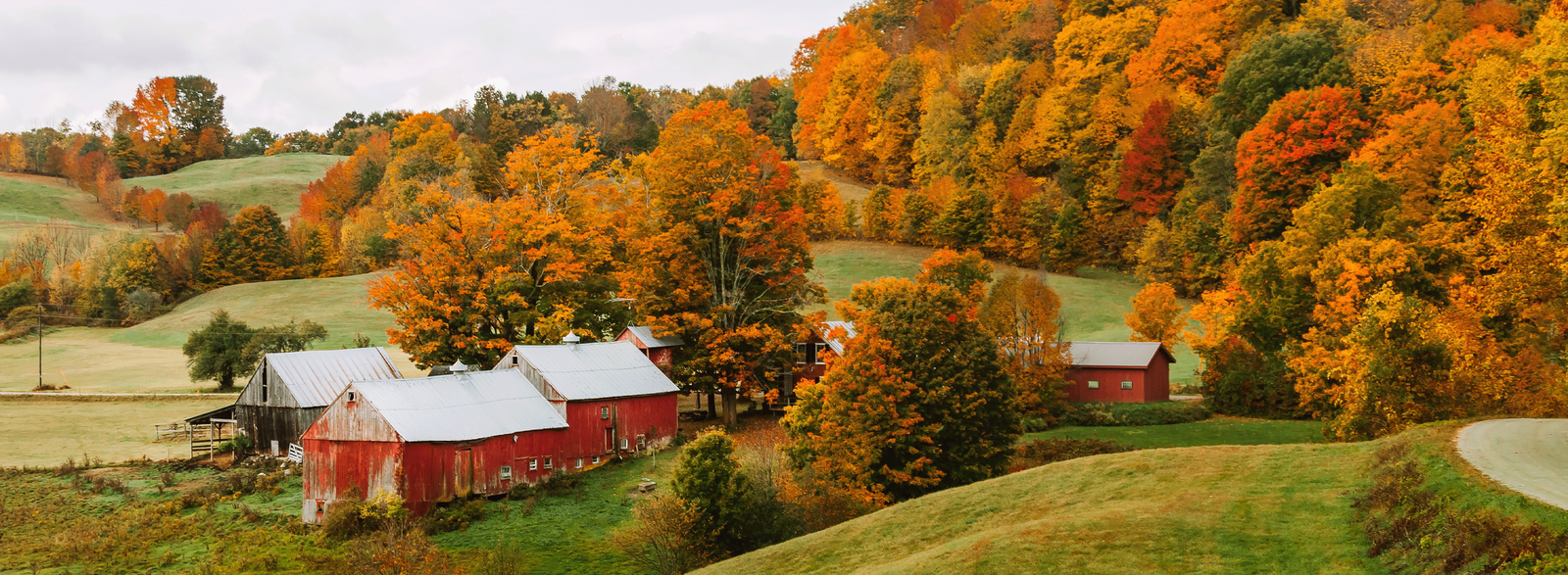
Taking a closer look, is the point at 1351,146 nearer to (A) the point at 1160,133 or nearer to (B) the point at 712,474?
(A) the point at 1160,133

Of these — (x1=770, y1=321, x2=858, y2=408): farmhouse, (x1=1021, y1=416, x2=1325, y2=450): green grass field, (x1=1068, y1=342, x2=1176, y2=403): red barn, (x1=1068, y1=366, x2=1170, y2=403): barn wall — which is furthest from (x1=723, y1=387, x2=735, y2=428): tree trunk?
(x1=1068, y1=342, x2=1176, y2=403): red barn

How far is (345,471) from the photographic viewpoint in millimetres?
32406

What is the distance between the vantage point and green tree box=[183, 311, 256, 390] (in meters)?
58.9

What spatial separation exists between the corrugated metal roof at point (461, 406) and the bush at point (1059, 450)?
1741 centimetres

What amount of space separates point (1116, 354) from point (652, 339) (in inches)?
916

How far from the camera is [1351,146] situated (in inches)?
2419

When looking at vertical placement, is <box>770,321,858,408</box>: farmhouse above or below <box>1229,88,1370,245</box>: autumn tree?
below

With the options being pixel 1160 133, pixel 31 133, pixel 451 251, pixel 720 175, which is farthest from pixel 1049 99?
pixel 31 133

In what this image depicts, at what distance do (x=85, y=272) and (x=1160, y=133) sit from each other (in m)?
96.5

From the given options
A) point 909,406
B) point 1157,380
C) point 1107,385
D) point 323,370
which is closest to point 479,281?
point 323,370

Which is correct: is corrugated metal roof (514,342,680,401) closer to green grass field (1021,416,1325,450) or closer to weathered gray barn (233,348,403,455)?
weathered gray barn (233,348,403,455)

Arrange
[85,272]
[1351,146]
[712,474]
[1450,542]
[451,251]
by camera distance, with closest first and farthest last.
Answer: [1450,542]
[712,474]
[451,251]
[1351,146]
[85,272]

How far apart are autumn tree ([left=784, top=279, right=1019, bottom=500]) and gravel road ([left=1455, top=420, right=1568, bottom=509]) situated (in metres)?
13.8

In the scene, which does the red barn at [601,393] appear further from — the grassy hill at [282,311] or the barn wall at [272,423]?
the grassy hill at [282,311]
